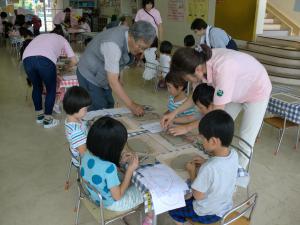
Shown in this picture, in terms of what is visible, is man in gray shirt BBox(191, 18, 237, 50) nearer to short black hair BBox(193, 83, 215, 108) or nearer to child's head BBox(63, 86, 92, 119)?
short black hair BBox(193, 83, 215, 108)

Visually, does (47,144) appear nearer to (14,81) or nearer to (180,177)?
(180,177)

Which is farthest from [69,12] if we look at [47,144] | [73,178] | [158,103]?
[73,178]

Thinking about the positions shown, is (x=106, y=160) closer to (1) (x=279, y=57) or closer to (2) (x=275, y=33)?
(1) (x=279, y=57)

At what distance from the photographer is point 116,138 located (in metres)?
1.35

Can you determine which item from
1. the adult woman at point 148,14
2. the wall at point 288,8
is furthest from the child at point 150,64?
the wall at point 288,8

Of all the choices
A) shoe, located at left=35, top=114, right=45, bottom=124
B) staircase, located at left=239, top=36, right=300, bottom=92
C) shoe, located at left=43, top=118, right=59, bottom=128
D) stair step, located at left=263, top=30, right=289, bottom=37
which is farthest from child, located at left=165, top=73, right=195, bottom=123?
stair step, located at left=263, top=30, right=289, bottom=37

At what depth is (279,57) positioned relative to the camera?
568 centimetres

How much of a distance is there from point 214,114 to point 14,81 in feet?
16.3

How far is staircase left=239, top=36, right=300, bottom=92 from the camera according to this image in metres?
5.41

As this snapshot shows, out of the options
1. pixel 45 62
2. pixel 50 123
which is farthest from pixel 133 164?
pixel 50 123

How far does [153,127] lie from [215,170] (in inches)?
27.2

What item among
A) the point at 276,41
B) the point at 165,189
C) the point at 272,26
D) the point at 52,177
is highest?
the point at 272,26

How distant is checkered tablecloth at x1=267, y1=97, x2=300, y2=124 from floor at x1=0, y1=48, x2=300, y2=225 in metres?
0.43

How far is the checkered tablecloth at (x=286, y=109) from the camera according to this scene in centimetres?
268
